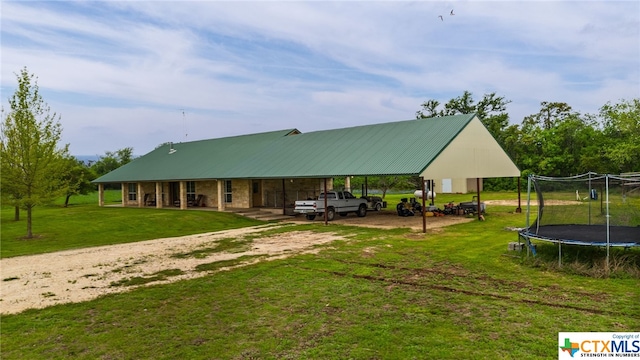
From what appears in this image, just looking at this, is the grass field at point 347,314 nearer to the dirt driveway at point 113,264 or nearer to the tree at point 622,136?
the dirt driveway at point 113,264

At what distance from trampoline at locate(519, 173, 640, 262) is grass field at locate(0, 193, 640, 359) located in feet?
2.87

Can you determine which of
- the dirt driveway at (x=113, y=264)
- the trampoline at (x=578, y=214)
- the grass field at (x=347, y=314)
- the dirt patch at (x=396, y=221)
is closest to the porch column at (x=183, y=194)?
the dirt patch at (x=396, y=221)

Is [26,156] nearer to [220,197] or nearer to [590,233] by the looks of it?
[220,197]

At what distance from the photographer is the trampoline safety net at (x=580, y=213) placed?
1098cm

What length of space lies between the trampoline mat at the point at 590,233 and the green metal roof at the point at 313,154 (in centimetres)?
602

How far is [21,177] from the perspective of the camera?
17734 millimetres

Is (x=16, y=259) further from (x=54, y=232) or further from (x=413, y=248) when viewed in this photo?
(x=413, y=248)

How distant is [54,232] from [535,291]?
20.9 m

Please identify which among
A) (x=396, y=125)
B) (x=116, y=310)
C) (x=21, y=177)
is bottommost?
(x=116, y=310)

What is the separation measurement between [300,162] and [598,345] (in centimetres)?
1926

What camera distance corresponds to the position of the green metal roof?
65.3 feet

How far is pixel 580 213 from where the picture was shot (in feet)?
46.6

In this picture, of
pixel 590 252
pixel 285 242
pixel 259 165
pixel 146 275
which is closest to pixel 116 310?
pixel 146 275

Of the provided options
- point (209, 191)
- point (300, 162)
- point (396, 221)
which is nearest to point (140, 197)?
point (209, 191)
